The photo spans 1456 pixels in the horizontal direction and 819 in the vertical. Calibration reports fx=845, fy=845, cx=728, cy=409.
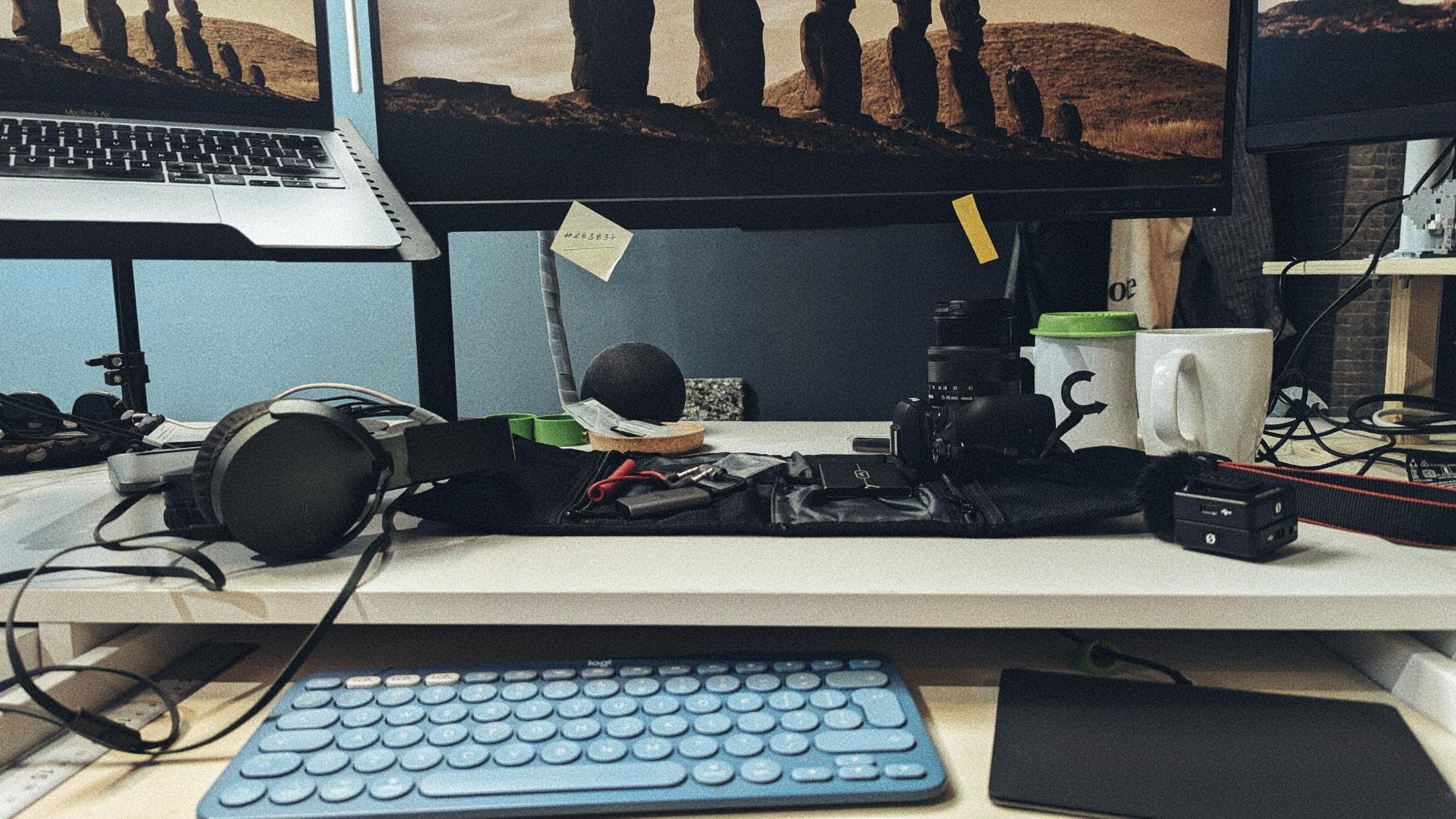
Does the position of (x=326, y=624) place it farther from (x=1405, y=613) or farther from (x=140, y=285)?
(x=140, y=285)

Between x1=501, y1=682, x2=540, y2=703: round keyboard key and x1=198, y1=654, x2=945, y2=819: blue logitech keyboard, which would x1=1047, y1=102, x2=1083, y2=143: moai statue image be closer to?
x1=198, y1=654, x2=945, y2=819: blue logitech keyboard

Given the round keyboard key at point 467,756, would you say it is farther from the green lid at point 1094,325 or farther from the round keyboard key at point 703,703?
the green lid at point 1094,325

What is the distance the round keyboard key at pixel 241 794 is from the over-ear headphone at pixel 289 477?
0.48ft

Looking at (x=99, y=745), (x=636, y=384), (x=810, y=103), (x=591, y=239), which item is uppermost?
(x=810, y=103)

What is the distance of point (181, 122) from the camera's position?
26.2 inches

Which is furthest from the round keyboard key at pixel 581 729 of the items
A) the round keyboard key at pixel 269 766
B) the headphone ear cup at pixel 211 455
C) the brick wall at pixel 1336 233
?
the brick wall at pixel 1336 233

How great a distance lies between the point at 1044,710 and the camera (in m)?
0.38

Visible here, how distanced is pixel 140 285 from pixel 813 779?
4.55 feet

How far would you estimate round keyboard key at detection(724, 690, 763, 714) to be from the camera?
37cm

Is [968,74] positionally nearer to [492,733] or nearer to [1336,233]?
[492,733]

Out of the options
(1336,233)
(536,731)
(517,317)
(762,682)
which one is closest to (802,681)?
(762,682)

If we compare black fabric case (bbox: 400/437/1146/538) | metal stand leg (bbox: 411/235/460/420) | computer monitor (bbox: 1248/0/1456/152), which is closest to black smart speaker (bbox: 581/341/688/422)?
metal stand leg (bbox: 411/235/460/420)

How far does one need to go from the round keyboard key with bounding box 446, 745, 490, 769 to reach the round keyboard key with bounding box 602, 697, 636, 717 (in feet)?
0.17

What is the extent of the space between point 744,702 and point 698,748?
1.6 inches
